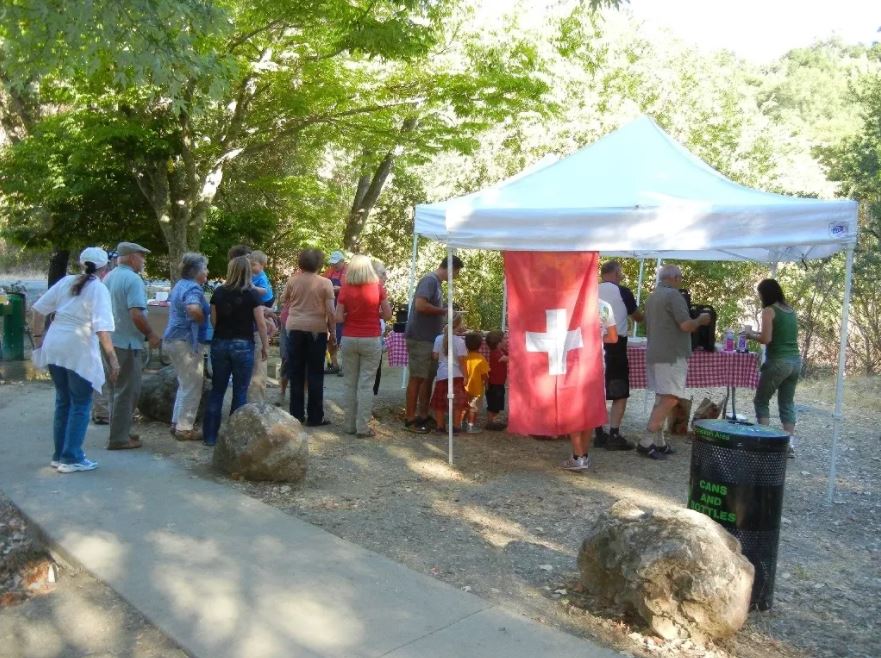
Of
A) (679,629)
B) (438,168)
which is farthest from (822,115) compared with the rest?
(679,629)

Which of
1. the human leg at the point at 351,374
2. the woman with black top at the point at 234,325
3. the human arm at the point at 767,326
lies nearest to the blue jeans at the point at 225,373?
the woman with black top at the point at 234,325

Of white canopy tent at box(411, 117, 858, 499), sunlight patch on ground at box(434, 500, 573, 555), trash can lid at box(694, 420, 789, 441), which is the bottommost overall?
sunlight patch on ground at box(434, 500, 573, 555)

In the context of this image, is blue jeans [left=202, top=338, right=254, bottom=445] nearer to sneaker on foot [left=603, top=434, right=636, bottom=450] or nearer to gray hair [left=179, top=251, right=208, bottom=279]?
gray hair [left=179, top=251, right=208, bottom=279]

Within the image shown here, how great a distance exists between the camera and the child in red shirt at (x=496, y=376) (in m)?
8.85

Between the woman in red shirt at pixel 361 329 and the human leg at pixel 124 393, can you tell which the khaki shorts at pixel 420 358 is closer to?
the woman in red shirt at pixel 361 329

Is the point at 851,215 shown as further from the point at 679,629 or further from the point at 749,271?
the point at 749,271

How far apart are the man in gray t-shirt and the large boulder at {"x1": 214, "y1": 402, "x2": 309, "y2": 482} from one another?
2089 mm

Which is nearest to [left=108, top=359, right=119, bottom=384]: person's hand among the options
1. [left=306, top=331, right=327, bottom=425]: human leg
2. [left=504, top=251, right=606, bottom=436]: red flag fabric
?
[left=306, top=331, right=327, bottom=425]: human leg

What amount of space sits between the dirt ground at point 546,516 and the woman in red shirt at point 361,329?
1.60 feet

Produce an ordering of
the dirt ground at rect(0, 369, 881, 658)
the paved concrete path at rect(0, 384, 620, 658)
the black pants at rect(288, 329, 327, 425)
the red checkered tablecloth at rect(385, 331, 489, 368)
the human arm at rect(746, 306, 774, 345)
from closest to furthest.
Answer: the paved concrete path at rect(0, 384, 620, 658) → the dirt ground at rect(0, 369, 881, 658) → the human arm at rect(746, 306, 774, 345) → the black pants at rect(288, 329, 327, 425) → the red checkered tablecloth at rect(385, 331, 489, 368)

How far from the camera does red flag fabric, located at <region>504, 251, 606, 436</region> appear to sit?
6953 mm

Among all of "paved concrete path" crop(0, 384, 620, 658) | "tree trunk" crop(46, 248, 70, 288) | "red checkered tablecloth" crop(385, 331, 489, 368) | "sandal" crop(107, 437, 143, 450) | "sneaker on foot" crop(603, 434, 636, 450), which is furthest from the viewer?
"tree trunk" crop(46, 248, 70, 288)

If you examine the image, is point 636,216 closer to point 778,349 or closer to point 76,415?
point 778,349

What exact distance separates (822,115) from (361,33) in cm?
5017
